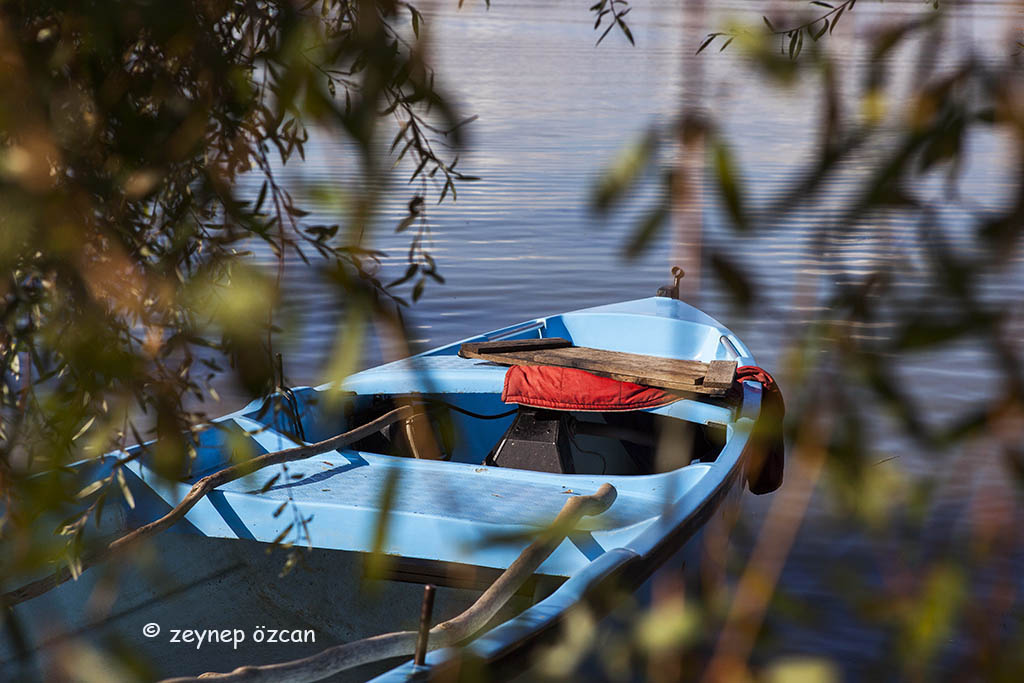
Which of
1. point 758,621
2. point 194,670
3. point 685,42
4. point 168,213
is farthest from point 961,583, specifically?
point 194,670

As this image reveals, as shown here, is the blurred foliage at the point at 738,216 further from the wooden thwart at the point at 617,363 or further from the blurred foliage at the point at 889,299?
the wooden thwart at the point at 617,363

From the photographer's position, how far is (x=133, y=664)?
1202 millimetres

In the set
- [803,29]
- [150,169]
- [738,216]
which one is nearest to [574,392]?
[803,29]

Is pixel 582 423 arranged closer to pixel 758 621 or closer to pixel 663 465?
pixel 663 465

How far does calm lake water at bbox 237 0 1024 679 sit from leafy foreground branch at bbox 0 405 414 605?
117 cm

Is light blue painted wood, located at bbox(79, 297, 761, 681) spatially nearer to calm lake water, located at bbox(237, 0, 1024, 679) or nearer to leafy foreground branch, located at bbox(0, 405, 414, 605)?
leafy foreground branch, located at bbox(0, 405, 414, 605)

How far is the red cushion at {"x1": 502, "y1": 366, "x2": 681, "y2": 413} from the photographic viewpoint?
6.42 metres

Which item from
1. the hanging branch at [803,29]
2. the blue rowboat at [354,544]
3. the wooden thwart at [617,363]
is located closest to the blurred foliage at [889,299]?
the hanging branch at [803,29]

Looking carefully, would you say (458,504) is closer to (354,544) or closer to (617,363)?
(354,544)

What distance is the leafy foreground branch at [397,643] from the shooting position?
9.98 ft

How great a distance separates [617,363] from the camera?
7.07 meters

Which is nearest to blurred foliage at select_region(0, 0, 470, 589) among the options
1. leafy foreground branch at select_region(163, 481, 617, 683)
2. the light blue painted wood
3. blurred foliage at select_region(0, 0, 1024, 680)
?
blurred foliage at select_region(0, 0, 1024, 680)

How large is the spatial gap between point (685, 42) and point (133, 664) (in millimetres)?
915

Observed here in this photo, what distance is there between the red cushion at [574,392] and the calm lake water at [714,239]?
1212 millimetres
